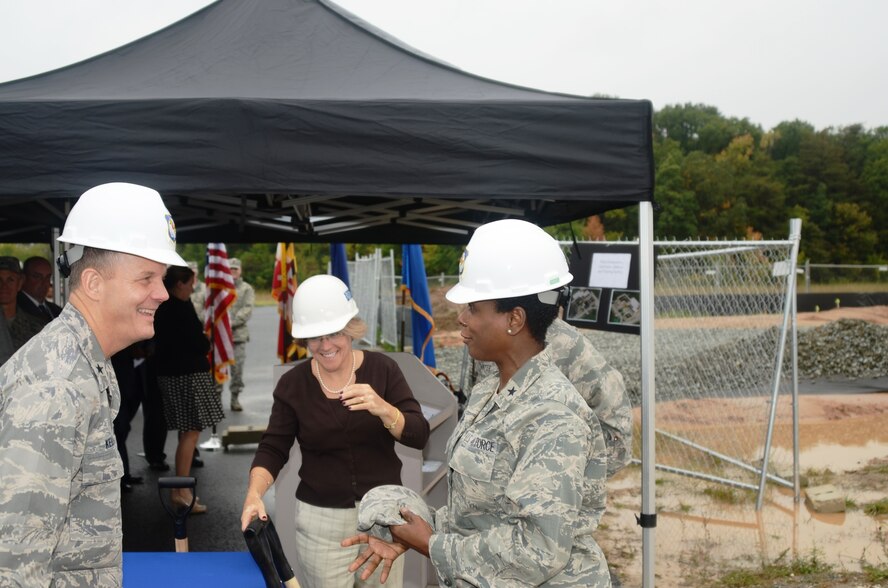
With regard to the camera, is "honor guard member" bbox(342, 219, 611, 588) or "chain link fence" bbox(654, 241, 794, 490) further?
"chain link fence" bbox(654, 241, 794, 490)

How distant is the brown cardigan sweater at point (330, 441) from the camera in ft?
9.89

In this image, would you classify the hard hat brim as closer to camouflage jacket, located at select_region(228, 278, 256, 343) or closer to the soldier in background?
the soldier in background

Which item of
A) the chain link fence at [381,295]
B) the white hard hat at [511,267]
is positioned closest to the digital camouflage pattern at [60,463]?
the white hard hat at [511,267]

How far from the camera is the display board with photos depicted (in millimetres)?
5078

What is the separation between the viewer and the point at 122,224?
181cm

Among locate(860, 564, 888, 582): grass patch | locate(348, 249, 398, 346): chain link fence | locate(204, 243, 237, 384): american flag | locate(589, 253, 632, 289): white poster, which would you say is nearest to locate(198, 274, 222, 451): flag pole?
locate(204, 243, 237, 384): american flag

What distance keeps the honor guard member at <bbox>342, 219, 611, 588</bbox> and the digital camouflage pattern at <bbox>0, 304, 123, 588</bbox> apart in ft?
2.35

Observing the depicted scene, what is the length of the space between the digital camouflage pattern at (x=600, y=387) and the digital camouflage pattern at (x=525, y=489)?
3.51 ft

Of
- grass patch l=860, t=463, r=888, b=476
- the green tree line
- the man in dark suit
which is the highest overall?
the green tree line

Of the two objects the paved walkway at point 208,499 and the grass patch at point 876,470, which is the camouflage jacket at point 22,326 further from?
the grass patch at point 876,470

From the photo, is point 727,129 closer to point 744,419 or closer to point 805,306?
point 805,306

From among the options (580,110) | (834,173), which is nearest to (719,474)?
(580,110)

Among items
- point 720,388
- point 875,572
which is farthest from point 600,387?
point 720,388

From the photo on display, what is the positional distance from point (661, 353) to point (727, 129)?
47.9 metres
